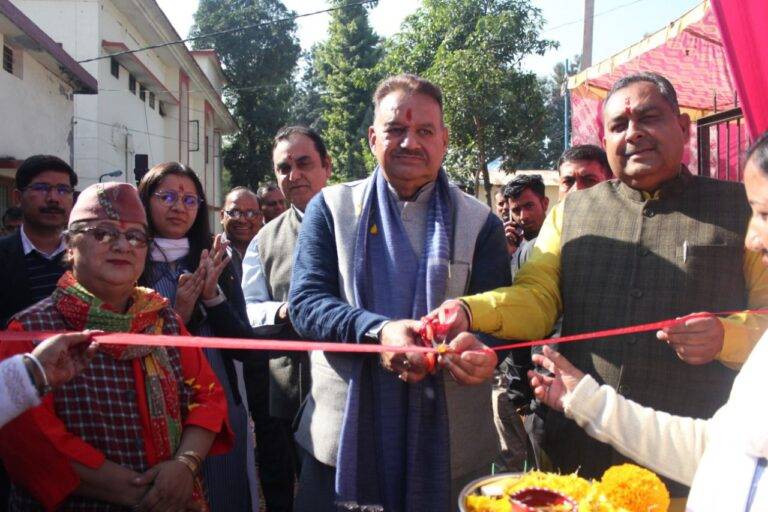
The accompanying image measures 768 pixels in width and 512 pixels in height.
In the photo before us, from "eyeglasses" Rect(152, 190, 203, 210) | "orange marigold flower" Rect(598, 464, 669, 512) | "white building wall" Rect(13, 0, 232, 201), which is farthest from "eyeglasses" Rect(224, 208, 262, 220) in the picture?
"white building wall" Rect(13, 0, 232, 201)

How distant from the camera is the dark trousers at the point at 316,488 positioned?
95.9 inches

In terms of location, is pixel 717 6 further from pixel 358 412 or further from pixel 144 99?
pixel 144 99

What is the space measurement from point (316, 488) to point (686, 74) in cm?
740

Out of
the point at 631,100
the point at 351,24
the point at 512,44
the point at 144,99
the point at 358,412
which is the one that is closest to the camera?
the point at 358,412

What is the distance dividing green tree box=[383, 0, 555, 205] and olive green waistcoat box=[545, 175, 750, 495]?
1273 cm

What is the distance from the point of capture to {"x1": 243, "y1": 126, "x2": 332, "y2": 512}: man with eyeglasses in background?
3521 mm

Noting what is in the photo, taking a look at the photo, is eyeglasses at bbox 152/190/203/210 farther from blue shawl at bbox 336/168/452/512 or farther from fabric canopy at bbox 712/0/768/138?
fabric canopy at bbox 712/0/768/138

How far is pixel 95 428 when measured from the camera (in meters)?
2.34

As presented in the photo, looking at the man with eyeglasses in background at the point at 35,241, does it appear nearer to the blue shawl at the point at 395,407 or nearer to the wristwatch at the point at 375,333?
the blue shawl at the point at 395,407

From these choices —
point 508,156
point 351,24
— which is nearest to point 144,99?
point 508,156

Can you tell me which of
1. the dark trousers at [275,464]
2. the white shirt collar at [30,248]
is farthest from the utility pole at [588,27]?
the white shirt collar at [30,248]

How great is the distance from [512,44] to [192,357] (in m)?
14.1

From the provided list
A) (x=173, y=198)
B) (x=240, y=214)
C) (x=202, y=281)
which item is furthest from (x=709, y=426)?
(x=240, y=214)

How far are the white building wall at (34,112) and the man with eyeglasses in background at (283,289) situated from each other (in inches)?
349
